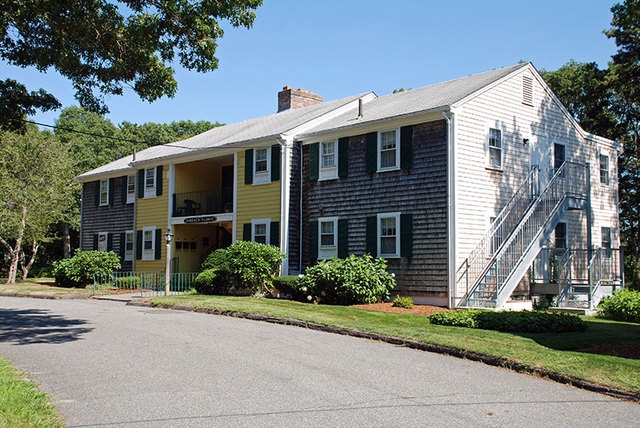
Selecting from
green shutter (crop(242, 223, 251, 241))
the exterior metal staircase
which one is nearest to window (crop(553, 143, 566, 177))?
the exterior metal staircase

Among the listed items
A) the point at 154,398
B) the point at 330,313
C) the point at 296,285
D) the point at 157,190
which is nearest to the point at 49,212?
the point at 157,190

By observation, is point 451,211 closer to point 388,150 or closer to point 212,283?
point 388,150

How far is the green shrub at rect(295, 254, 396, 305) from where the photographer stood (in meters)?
19.2

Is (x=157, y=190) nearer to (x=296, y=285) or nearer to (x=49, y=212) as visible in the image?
(x=49, y=212)

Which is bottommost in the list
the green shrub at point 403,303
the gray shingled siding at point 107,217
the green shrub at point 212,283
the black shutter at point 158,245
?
the green shrub at point 403,303

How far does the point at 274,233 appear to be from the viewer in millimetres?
23797

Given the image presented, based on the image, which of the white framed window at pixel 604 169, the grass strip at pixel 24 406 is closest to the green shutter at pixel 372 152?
the white framed window at pixel 604 169

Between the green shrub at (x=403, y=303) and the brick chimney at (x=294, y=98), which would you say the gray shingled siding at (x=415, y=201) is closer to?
the green shrub at (x=403, y=303)

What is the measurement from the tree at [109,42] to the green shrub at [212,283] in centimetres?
967

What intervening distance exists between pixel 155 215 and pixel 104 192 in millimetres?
6031

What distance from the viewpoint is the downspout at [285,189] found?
76.6 ft

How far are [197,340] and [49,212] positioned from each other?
2573 cm

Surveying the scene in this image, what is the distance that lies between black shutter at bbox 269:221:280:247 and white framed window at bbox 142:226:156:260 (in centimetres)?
838

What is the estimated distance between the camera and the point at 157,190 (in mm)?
29922
